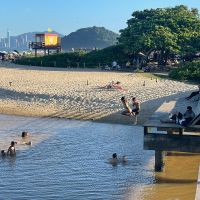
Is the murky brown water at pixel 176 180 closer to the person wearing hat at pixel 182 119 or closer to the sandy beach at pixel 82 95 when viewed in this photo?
the person wearing hat at pixel 182 119

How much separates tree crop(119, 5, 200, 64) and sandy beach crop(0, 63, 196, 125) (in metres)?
6.94

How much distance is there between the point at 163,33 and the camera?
48531mm

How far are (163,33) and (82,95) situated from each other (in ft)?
62.5

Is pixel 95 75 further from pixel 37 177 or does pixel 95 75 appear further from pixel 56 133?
pixel 37 177

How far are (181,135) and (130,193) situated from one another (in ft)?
7.57

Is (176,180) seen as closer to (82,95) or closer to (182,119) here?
(182,119)

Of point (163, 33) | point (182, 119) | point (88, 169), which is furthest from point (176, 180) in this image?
point (163, 33)

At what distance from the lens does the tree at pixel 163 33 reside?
4825cm

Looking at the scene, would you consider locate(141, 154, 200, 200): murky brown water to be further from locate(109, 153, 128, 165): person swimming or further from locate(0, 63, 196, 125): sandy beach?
locate(0, 63, 196, 125): sandy beach

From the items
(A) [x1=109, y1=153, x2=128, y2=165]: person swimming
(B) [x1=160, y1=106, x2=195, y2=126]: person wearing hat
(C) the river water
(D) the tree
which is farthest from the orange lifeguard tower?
(B) [x1=160, y1=106, x2=195, y2=126]: person wearing hat

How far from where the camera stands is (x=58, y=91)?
1329 inches

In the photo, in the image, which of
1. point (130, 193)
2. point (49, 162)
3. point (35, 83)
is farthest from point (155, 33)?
point (130, 193)

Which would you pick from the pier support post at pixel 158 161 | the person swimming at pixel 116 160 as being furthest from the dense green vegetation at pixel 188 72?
the pier support post at pixel 158 161

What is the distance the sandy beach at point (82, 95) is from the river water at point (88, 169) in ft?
10.1
